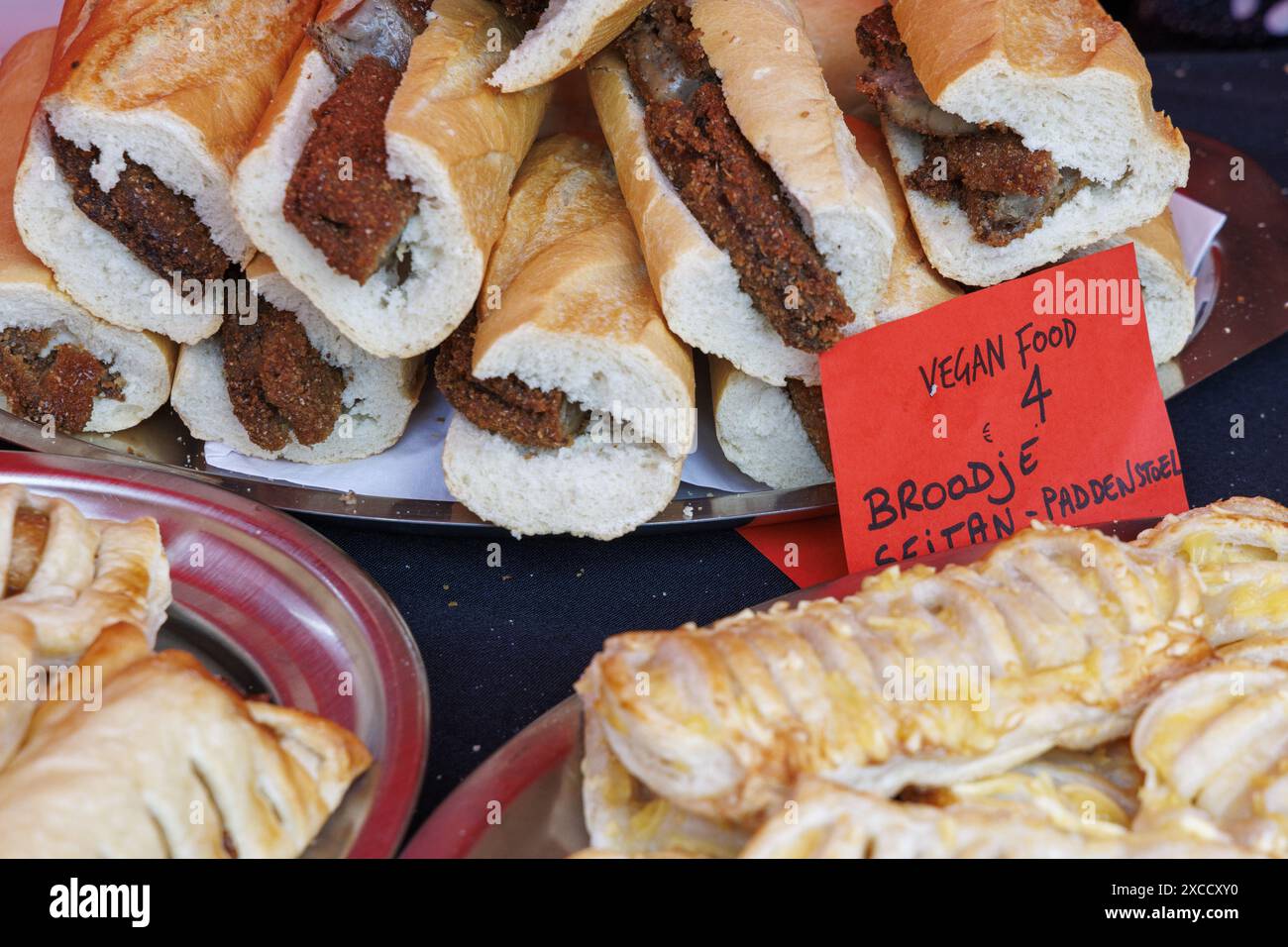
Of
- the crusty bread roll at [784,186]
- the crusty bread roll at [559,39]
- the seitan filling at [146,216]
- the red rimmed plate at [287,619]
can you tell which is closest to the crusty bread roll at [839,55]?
the crusty bread roll at [784,186]

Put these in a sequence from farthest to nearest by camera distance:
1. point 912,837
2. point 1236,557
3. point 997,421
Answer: point 997,421
point 1236,557
point 912,837

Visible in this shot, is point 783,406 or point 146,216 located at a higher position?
point 146,216

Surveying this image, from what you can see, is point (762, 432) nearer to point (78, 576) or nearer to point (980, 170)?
point (980, 170)

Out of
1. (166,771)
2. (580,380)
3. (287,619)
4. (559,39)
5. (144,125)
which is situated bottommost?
(166,771)

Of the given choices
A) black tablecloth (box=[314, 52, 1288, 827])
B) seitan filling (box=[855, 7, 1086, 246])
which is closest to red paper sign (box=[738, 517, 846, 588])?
black tablecloth (box=[314, 52, 1288, 827])

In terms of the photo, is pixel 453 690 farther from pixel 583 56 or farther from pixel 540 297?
pixel 583 56

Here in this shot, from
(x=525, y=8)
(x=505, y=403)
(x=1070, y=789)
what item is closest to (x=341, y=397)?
(x=505, y=403)
